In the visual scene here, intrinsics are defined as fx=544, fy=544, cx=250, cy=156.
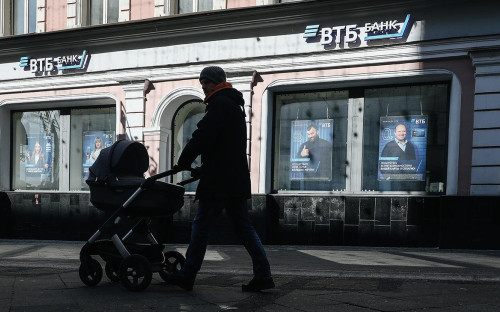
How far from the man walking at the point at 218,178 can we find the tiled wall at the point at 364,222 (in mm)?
Answer: 5755

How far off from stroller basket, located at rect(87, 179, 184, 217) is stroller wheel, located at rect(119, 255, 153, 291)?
1.45ft

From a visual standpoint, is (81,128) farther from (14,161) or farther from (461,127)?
(461,127)

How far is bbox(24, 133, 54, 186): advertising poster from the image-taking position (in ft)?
45.7

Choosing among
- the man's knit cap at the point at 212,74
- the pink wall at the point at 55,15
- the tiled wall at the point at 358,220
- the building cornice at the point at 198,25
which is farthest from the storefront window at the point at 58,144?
the man's knit cap at the point at 212,74

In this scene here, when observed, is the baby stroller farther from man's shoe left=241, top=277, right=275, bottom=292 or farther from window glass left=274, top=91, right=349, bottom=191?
window glass left=274, top=91, right=349, bottom=191

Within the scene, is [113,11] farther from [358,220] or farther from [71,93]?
[358,220]

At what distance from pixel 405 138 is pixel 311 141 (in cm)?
188

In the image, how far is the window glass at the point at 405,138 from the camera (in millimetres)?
10125

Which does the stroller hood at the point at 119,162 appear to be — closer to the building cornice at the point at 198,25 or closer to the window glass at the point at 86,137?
the building cornice at the point at 198,25

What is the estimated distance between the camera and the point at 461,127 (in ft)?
31.8

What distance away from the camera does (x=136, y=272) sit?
15.7 ft

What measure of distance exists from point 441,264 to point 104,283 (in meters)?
4.28

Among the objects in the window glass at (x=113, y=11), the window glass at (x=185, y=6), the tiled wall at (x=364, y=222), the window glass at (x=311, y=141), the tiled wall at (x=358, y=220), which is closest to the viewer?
the tiled wall at (x=364, y=222)

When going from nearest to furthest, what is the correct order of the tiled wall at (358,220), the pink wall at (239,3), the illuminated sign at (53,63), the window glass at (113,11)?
the tiled wall at (358,220)
the pink wall at (239,3)
the illuminated sign at (53,63)
the window glass at (113,11)
